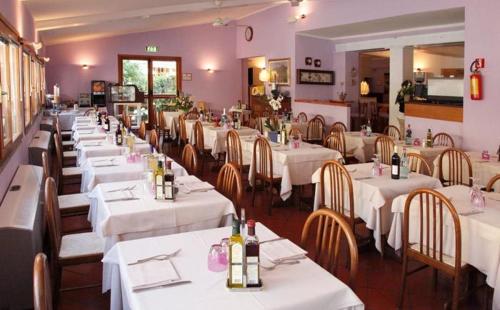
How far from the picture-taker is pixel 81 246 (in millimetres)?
3363

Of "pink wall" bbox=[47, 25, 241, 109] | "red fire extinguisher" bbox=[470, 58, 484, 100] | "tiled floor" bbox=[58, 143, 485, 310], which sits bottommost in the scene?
"tiled floor" bbox=[58, 143, 485, 310]

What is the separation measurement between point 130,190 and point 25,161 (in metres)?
3.25

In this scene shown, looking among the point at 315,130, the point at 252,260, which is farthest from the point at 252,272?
the point at 315,130

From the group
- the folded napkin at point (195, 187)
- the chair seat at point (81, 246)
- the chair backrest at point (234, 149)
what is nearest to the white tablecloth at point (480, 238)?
the folded napkin at point (195, 187)

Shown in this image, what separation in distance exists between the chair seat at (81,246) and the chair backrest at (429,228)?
218 cm

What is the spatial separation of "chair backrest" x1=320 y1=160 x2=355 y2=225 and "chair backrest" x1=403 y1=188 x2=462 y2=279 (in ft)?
2.03

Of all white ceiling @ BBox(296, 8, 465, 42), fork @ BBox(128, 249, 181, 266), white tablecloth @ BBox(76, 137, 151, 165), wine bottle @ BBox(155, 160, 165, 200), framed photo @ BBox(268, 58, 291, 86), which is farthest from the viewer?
framed photo @ BBox(268, 58, 291, 86)

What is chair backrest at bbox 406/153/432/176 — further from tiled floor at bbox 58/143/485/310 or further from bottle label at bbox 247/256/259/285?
bottle label at bbox 247/256/259/285

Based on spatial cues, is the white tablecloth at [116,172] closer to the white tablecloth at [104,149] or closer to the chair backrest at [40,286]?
the white tablecloth at [104,149]

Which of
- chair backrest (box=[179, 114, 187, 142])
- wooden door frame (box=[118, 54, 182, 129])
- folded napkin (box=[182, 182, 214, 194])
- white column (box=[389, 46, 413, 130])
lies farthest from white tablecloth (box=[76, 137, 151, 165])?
Answer: wooden door frame (box=[118, 54, 182, 129])

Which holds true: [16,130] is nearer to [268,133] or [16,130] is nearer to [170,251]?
[268,133]

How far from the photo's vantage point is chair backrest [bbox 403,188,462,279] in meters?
3.01

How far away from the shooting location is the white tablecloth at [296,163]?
5.69 meters

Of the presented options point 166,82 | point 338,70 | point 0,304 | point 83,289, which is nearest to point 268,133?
point 83,289
